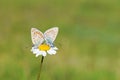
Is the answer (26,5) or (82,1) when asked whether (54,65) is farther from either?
(82,1)

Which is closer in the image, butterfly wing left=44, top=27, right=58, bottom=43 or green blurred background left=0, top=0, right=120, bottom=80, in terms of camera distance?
butterfly wing left=44, top=27, right=58, bottom=43

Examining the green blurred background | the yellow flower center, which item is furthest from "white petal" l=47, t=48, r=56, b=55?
the green blurred background

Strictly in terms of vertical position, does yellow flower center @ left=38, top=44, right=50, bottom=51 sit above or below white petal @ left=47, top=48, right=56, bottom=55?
above

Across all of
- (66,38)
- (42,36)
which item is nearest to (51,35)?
(42,36)

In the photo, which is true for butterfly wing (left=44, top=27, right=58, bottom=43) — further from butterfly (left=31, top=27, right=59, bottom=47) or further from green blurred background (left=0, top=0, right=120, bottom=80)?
green blurred background (left=0, top=0, right=120, bottom=80)

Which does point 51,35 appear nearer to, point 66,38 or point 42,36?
point 42,36

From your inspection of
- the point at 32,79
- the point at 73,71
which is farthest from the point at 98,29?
the point at 32,79

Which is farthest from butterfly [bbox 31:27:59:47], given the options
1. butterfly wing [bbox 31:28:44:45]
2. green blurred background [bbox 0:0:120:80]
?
green blurred background [bbox 0:0:120:80]

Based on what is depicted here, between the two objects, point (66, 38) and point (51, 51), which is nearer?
point (51, 51)

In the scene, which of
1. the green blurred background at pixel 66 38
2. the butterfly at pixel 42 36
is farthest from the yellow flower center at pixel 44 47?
the green blurred background at pixel 66 38

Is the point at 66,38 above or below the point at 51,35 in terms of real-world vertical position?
below

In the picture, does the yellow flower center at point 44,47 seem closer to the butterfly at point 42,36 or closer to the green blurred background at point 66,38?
the butterfly at point 42,36
